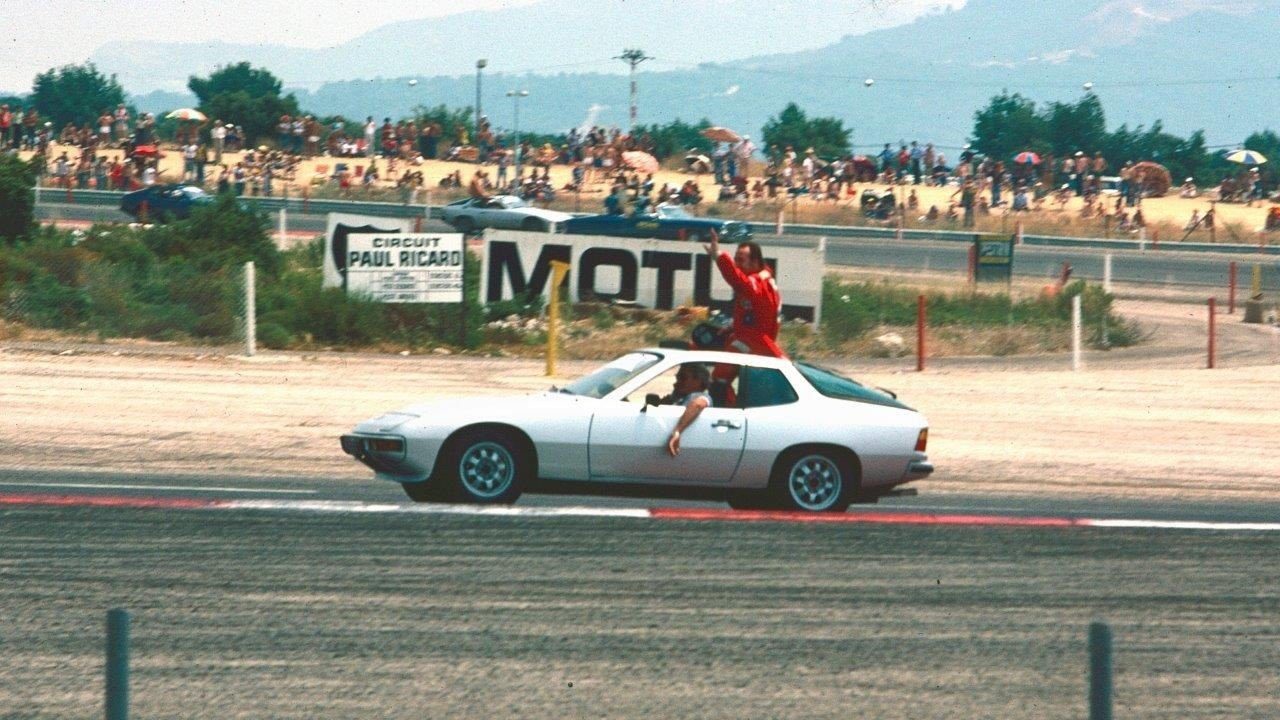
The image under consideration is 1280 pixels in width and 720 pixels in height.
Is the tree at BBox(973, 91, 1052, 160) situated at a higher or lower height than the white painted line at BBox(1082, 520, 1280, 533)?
higher

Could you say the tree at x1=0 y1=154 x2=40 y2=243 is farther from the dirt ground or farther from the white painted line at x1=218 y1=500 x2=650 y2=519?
the white painted line at x1=218 y1=500 x2=650 y2=519

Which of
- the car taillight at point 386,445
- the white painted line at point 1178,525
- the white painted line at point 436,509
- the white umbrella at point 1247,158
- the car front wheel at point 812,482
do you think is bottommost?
the white painted line at point 1178,525

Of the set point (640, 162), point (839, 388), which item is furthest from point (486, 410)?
point (640, 162)

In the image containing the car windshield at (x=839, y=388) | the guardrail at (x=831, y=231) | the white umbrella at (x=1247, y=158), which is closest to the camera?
the car windshield at (x=839, y=388)

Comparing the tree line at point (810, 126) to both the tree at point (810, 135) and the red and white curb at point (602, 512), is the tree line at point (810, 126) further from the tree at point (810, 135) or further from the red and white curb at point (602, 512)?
the red and white curb at point (602, 512)

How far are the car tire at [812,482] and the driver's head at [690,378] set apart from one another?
76cm

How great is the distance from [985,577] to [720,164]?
47307mm

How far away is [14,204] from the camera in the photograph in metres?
31.2

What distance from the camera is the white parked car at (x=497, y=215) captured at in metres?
41.4

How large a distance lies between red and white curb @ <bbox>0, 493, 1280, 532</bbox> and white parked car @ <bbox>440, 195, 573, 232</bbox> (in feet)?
96.2

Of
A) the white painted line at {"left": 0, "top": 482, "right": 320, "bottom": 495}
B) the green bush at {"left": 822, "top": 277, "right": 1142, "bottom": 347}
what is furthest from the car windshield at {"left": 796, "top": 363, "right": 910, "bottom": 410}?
the green bush at {"left": 822, "top": 277, "right": 1142, "bottom": 347}

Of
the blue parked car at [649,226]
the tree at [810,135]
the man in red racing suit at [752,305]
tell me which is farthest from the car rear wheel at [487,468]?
the tree at [810,135]

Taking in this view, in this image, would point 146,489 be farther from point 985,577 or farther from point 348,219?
point 348,219

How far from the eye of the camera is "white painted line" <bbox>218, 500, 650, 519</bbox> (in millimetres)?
11398
